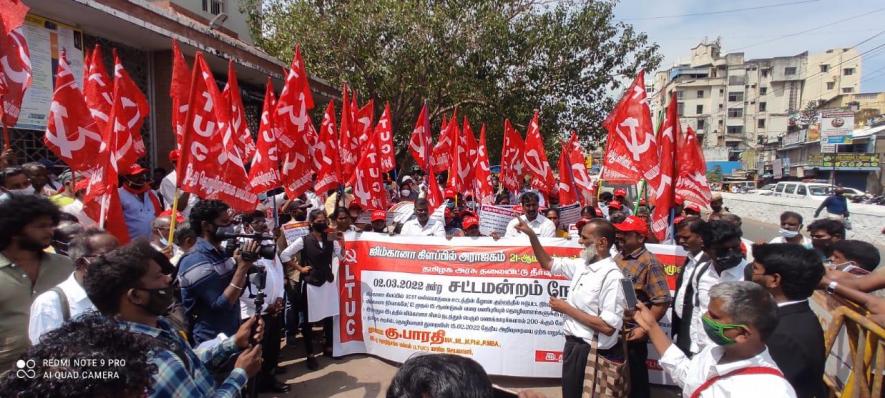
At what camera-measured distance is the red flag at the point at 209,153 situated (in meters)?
4.21

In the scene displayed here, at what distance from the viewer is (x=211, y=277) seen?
10.2 feet

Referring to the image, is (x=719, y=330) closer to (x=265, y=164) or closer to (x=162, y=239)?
(x=162, y=239)

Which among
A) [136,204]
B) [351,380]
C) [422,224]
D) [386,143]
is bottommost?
[351,380]

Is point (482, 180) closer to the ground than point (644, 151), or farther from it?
closer to the ground

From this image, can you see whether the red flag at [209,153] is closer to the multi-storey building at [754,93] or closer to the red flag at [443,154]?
the red flag at [443,154]

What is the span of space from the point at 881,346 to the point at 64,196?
7.11 meters

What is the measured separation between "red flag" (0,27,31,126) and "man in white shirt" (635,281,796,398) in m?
5.81

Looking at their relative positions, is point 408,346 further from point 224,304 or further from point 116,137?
point 116,137

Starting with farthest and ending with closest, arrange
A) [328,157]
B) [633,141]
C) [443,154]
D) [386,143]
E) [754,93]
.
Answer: [754,93]
[443,154]
[386,143]
[328,157]
[633,141]

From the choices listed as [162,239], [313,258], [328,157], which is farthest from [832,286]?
[328,157]

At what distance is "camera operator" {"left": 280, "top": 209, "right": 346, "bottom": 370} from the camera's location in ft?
15.9

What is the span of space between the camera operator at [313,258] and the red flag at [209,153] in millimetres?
607

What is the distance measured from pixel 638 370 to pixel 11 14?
242 inches

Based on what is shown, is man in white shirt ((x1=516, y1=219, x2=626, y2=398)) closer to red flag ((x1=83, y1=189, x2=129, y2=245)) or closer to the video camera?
the video camera
